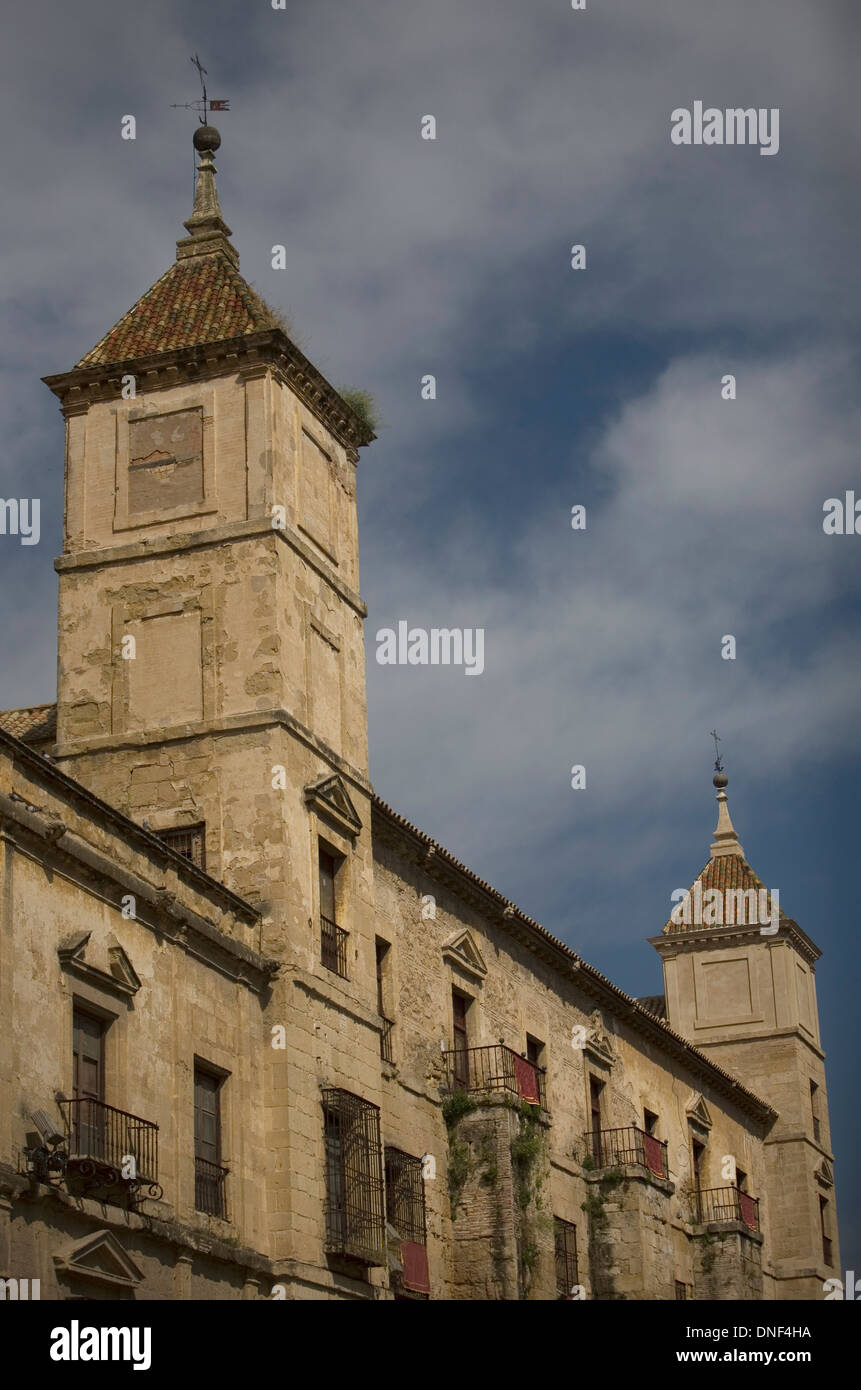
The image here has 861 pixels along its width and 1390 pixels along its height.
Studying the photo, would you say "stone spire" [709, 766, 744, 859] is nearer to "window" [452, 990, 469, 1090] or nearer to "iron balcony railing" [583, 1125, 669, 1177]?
"iron balcony railing" [583, 1125, 669, 1177]

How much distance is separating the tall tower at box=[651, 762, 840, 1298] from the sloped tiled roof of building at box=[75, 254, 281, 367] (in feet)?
90.1

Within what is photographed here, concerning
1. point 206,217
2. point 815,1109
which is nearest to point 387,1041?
point 206,217

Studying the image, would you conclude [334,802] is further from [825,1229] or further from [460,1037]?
[825,1229]

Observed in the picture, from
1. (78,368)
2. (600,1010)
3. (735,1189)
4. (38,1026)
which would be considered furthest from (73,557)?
(735,1189)

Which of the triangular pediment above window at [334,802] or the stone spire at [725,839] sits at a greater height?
the stone spire at [725,839]

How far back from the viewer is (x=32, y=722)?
2909cm

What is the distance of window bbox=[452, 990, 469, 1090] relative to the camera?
30.8 meters

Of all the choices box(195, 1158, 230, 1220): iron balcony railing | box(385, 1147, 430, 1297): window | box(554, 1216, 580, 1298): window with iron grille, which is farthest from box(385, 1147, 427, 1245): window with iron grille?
box(554, 1216, 580, 1298): window with iron grille

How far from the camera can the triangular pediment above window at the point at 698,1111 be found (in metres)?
43.2

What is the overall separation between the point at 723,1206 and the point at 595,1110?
6.85m

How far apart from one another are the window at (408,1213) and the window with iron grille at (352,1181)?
1486 millimetres

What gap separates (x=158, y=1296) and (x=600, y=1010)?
734 inches

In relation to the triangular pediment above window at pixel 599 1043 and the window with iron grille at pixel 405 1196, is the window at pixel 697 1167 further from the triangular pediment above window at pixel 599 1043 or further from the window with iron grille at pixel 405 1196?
the window with iron grille at pixel 405 1196

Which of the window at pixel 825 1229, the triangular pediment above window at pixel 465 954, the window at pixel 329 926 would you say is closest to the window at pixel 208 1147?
the window at pixel 329 926
